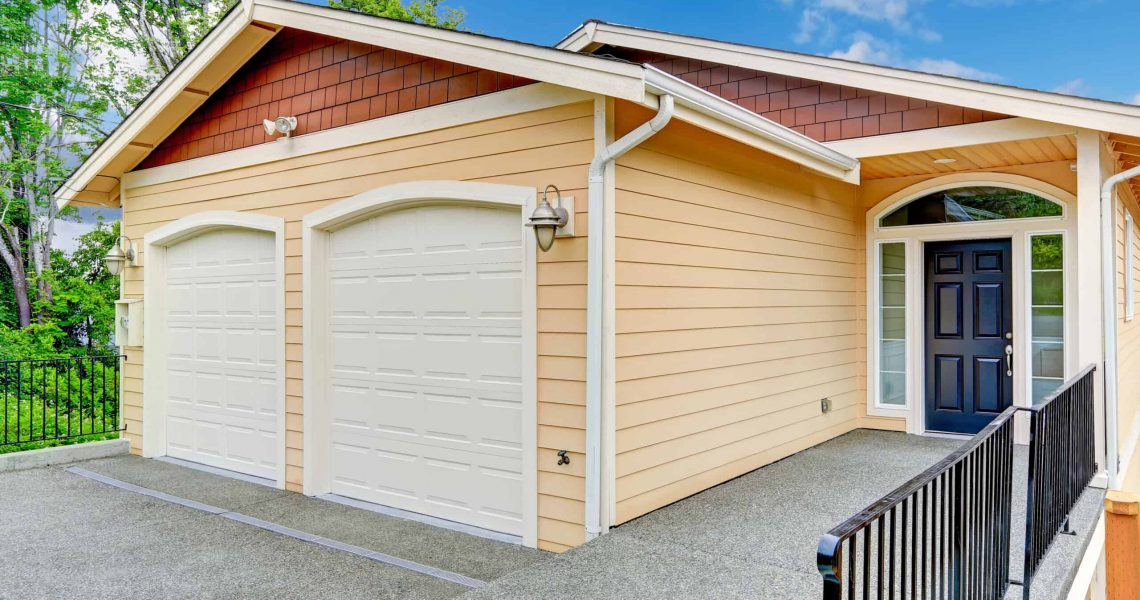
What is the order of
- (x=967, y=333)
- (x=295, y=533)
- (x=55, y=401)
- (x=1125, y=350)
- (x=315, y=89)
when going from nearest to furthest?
1. (x=295, y=533)
2. (x=315, y=89)
3. (x=1125, y=350)
4. (x=967, y=333)
5. (x=55, y=401)

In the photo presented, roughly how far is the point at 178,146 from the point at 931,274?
716cm

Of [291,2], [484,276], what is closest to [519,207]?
[484,276]

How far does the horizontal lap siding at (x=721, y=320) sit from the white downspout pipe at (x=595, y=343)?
0.15 meters

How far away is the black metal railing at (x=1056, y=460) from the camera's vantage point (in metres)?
3.06

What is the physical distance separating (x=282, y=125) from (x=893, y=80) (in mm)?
4704

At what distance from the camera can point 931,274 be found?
679cm

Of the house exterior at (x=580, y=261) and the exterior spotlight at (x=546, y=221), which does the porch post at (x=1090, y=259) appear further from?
the exterior spotlight at (x=546, y=221)

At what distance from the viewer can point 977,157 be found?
5.86 meters

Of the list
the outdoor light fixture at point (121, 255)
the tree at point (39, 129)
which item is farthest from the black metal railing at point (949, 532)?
the tree at point (39, 129)

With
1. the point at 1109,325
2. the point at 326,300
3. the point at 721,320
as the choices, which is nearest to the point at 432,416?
the point at 326,300

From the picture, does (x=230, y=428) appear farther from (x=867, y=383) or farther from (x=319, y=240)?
(x=867, y=383)

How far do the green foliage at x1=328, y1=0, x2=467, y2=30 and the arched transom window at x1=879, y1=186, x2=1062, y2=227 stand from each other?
11479 millimetres

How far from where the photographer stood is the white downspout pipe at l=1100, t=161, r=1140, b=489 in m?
4.93

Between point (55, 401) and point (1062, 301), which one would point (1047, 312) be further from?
point (55, 401)
